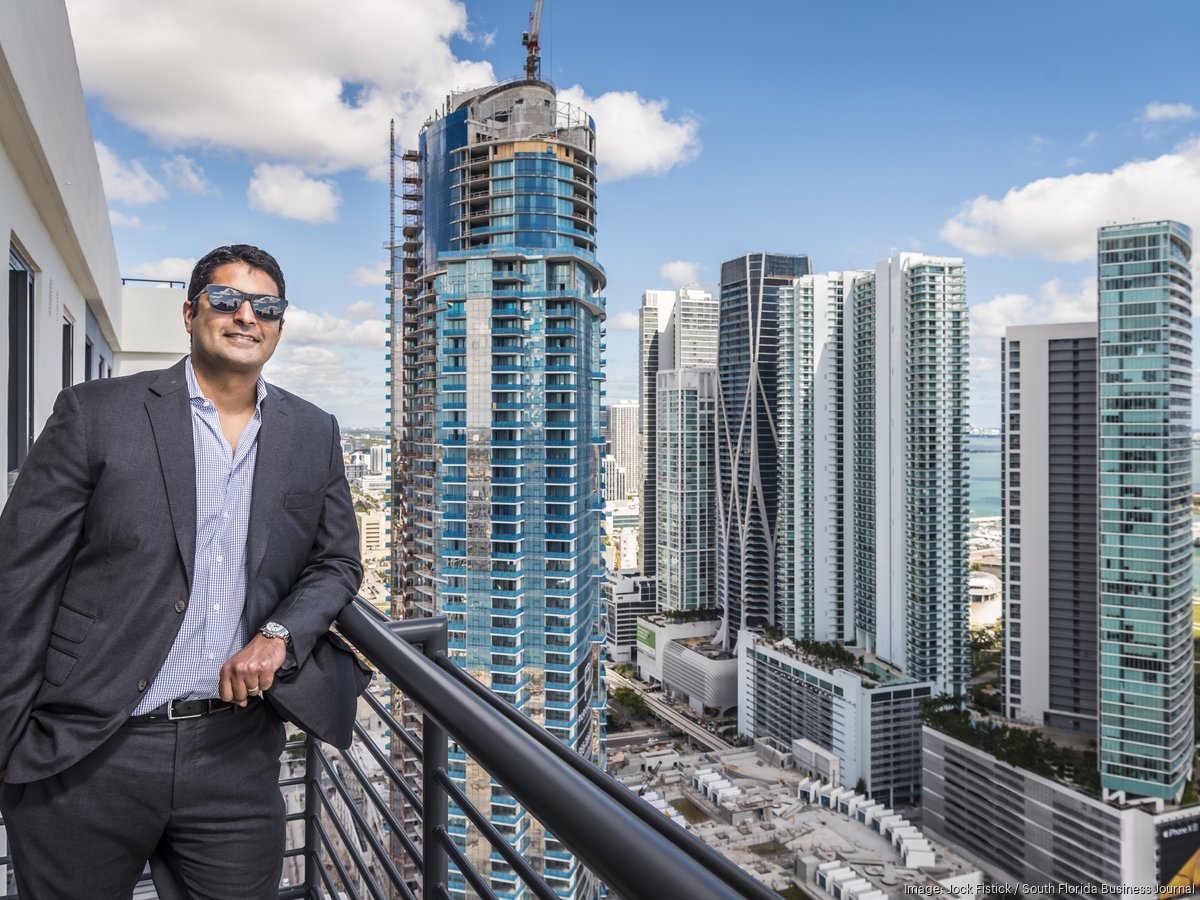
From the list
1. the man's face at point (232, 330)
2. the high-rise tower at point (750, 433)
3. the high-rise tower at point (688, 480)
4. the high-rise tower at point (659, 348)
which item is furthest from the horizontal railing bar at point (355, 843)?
the high-rise tower at point (659, 348)

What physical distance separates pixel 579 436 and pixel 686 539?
1476 cm

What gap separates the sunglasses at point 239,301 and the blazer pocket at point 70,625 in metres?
0.29

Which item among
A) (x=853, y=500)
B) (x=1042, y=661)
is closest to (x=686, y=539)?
(x=853, y=500)

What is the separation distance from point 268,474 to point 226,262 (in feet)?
0.68

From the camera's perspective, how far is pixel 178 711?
2.33ft

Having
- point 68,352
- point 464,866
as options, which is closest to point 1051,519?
point 68,352

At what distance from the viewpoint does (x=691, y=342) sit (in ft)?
91.6

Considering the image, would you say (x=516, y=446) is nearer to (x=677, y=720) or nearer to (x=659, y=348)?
(x=677, y=720)

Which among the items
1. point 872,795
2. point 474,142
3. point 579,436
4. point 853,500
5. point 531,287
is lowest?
point 872,795

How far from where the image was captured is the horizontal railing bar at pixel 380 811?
0.82 metres

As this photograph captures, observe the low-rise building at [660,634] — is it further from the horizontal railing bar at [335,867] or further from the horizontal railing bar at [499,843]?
the horizontal railing bar at [499,843]

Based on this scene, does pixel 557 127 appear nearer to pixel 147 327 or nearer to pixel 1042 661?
pixel 147 327

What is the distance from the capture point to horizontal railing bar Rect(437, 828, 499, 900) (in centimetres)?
60

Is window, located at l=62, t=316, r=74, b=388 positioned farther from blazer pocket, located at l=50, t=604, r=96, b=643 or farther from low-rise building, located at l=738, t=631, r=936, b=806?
low-rise building, located at l=738, t=631, r=936, b=806
